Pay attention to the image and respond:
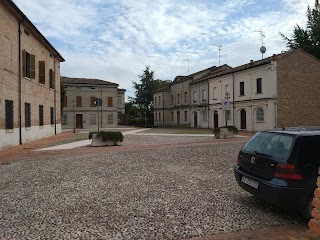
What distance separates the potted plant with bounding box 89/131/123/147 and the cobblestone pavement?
6.07 m

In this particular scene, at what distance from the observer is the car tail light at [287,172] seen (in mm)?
4598

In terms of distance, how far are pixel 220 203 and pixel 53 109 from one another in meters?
24.4

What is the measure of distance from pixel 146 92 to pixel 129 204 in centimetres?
5638

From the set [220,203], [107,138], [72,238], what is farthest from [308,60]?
[72,238]

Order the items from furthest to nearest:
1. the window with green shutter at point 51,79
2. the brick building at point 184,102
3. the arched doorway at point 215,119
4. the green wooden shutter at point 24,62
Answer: the brick building at point 184,102 < the arched doorway at point 215,119 < the window with green shutter at point 51,79 < the green wooden shutter at point 24,62

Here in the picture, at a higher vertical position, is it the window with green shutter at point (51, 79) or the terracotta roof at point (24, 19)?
the terracotta roof at point (24, 19)

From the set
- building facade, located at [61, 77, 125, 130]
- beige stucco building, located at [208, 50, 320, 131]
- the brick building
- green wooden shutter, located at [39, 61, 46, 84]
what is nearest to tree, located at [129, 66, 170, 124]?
the brick building

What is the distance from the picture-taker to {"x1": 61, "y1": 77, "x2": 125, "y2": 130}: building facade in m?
47.2

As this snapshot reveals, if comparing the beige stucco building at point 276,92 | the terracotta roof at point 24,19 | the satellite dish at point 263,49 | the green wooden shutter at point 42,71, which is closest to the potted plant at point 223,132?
the beige stucco building at point 276,92

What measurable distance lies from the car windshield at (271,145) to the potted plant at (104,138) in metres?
11.2

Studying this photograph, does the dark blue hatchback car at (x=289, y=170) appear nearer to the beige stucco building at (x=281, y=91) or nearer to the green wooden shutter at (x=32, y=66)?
the green wooden shutter at (x=32, y=66)

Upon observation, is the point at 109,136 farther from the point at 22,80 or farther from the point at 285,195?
the point at 285,195

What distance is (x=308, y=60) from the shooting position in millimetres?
28984

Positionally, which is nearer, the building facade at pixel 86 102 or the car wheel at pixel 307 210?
the car wheel at pixel 307 210
